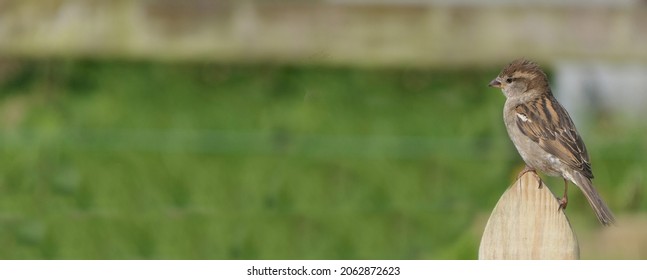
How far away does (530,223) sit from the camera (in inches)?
80.7

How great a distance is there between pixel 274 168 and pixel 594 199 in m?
1.05

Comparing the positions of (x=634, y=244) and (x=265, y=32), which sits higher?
(x=265, y=32)

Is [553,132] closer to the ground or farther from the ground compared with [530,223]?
farther from the ground

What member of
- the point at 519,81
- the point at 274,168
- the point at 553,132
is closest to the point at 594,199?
the point at 553,132

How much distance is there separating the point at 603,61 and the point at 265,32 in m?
0.86

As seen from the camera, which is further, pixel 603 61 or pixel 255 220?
pixel 603 61

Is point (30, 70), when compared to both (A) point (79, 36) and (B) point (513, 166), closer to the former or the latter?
(A) point (79, 36)

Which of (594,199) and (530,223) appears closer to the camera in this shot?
(530,223)

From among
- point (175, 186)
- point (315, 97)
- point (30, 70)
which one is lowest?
Result: point (175, 186)

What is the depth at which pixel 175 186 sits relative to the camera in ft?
10.6

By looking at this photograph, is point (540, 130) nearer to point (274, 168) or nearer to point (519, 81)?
point (519, 81)

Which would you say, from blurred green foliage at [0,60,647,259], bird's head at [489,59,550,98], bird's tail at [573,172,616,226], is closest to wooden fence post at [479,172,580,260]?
bird's tail at [573,172,616,226]

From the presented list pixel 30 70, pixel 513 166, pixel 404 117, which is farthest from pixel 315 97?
pixel 30 70

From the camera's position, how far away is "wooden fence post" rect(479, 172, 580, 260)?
204 centimetres
